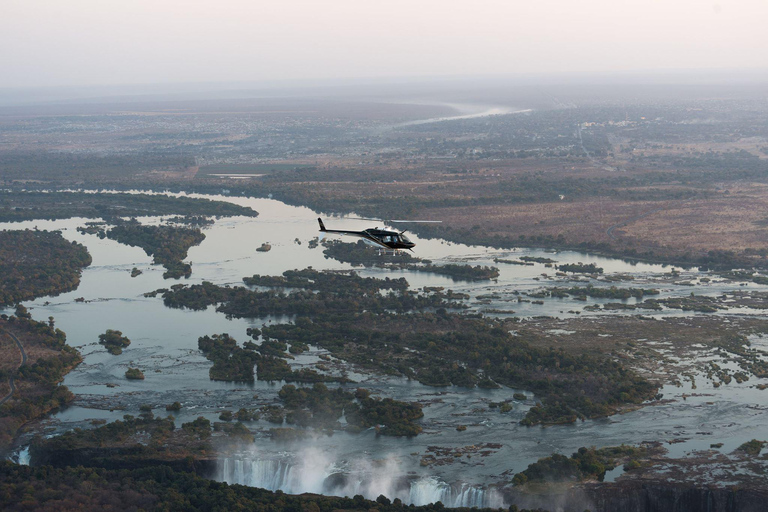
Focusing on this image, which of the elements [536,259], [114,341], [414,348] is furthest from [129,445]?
[536,259]

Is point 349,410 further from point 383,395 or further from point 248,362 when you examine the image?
point 248,362

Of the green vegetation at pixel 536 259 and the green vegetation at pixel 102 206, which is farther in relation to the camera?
the green vegetation at pixel 102 206

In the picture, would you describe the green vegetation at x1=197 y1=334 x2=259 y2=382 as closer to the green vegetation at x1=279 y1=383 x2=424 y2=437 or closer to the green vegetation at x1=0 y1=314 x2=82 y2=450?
the green vegetation at x1=279 y1=383 x2=424 y2=437

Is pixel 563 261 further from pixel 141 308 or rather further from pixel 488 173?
pixel 488 173

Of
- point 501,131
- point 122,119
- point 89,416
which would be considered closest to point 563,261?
point 89,416

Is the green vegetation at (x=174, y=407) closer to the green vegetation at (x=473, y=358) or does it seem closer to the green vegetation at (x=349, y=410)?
the green vegetation at (x=349, y=410)

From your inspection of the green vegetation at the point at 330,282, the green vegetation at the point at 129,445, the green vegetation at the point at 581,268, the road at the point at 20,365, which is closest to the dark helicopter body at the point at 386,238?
the green vegetation at the point at 330,282

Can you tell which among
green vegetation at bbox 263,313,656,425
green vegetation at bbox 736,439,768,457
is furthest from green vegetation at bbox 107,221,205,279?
green vegetation at bbox 736,439,768,457
